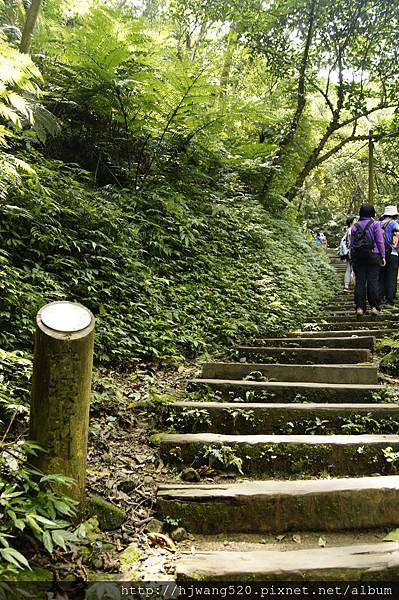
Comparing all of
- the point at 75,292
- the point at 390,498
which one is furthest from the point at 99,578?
the point at 75,292

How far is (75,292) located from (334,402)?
9.05ft

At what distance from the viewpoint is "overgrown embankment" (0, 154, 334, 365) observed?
4.16 metres

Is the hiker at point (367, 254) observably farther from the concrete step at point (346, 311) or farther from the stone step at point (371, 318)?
the concrete step at point (346, 311)

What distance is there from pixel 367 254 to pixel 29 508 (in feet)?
19.1

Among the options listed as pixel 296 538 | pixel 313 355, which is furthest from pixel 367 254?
pixel 296 538

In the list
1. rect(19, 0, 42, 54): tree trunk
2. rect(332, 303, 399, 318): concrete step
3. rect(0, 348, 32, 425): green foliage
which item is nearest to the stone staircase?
rect(0, 348, 32, 425): green foliage

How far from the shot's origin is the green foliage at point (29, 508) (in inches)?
68.9

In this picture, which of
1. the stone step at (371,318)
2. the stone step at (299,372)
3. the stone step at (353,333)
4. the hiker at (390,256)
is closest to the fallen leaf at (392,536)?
the stone step at (299,372)

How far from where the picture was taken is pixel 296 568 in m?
1.99

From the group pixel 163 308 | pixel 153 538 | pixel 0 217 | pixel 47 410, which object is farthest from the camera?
pixel 163 308

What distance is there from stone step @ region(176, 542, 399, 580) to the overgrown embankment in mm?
2162

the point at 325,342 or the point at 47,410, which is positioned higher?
the point at 47,410

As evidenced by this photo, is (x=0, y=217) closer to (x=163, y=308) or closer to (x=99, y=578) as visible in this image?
(x=163, y=308)

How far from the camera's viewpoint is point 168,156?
303 inches
